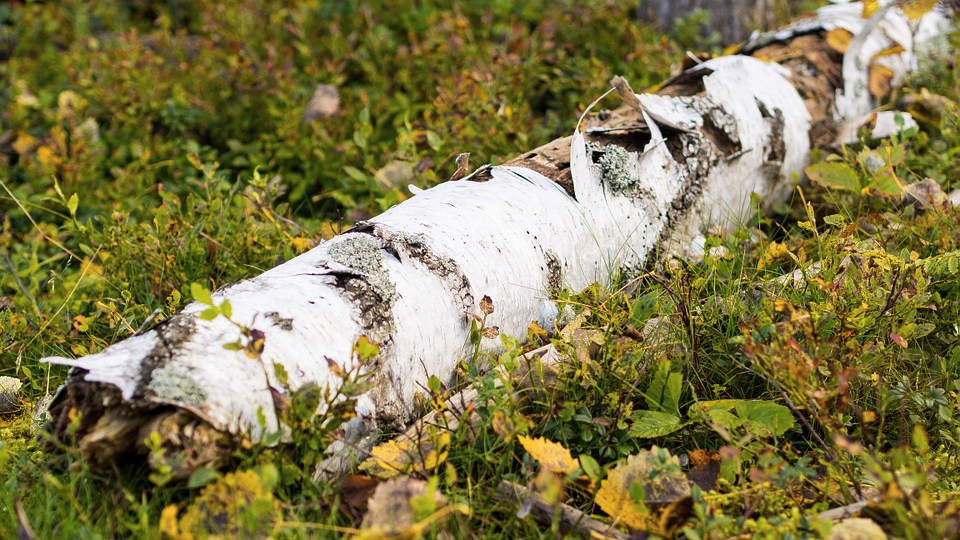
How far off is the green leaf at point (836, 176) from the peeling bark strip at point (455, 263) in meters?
0.23

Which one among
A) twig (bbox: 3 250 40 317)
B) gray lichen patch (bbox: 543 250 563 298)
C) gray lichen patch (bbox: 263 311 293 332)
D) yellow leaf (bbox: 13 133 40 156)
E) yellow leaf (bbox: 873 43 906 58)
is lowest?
yellow leaf (bbox: 13 133 40 156)

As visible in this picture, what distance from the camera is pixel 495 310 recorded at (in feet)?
7.22

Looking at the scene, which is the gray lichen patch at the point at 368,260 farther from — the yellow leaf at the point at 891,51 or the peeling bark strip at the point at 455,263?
the yellow leaf at the point at 891,51

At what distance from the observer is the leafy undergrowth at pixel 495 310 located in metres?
1.72

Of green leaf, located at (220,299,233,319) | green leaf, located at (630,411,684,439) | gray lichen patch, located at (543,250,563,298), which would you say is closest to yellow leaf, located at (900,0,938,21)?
gray lichen patch, located at (543,250,563,298)

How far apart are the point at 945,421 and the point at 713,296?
2.35 feet

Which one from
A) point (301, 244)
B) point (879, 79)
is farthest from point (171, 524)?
point (879, 79)

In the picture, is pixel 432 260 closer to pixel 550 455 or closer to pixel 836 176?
pixel 550 455

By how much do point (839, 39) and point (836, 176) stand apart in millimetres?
1164

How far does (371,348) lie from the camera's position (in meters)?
1.73

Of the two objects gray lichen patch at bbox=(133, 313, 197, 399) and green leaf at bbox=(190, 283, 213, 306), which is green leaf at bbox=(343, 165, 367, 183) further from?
green leaf at bbox=(190, 283, 213, 306)

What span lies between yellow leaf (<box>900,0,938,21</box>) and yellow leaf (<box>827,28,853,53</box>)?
30 centimetres

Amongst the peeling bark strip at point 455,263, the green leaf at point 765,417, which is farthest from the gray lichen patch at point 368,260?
the green leaf at point 765,417

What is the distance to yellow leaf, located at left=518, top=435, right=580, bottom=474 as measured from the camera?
70.3 inches
